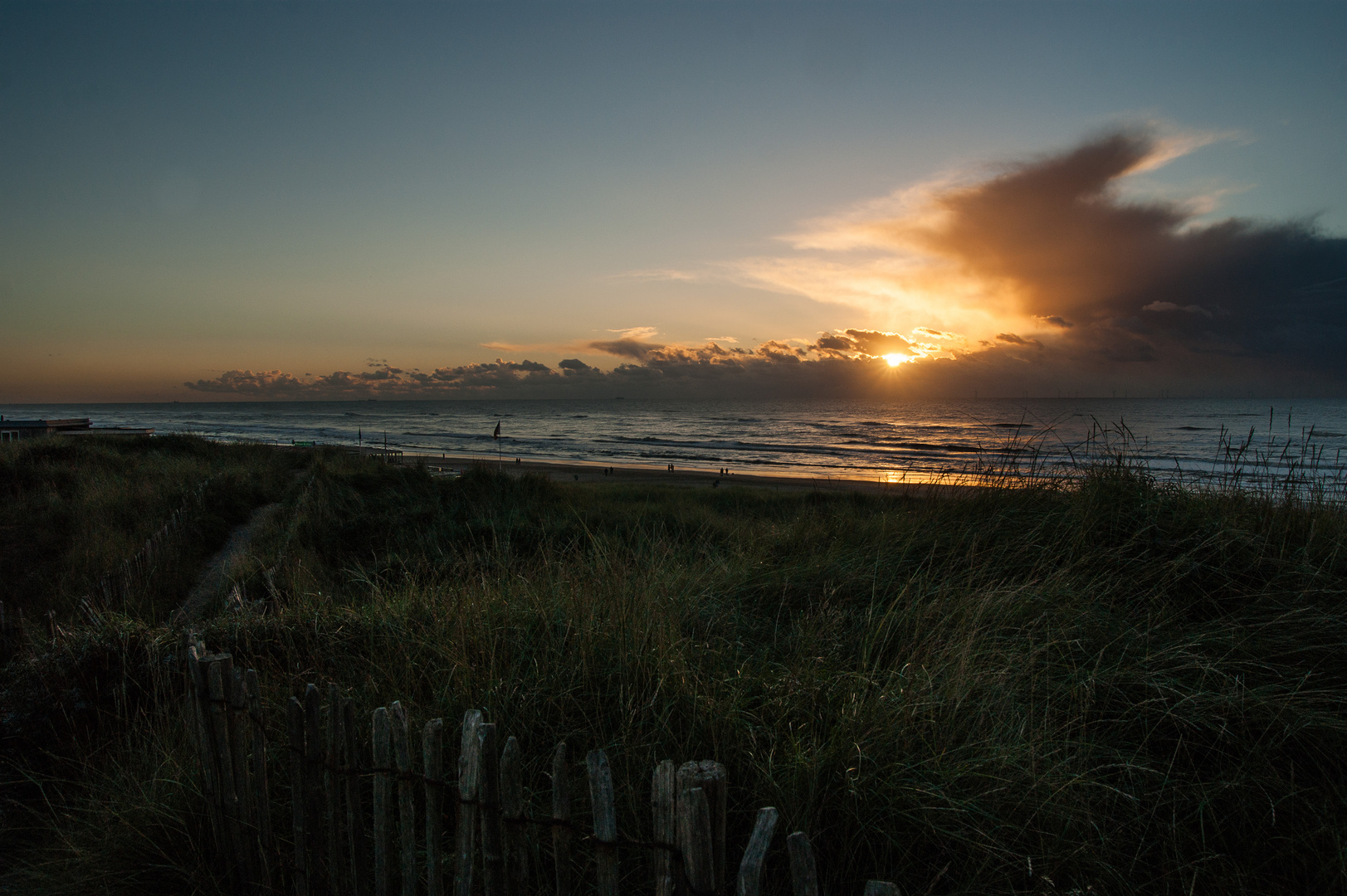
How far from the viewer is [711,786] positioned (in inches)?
64.2

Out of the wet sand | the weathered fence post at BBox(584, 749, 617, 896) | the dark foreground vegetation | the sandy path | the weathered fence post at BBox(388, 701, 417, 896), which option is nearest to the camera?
the weathered fence post at BBox(584, 749, 617, 896)

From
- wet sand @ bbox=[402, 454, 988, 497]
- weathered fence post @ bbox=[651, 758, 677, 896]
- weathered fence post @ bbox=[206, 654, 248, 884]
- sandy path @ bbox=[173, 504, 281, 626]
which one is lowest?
wet sand @ bbox=[402, 454, 988, 497]

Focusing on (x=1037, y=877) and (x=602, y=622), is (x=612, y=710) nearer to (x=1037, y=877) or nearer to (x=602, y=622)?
(x=602, y=622)

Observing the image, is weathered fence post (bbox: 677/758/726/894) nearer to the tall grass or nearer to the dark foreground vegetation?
the dark foreground vegetation

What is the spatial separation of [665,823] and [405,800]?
1.09 m

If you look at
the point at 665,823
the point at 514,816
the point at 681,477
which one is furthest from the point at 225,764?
the point at 681,477

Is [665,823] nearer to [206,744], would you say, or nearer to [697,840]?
[697,840]

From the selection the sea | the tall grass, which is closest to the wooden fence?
the tall grass

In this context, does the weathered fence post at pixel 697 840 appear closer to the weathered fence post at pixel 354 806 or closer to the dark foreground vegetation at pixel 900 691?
the dark foreground vegetation at pixel 900 691

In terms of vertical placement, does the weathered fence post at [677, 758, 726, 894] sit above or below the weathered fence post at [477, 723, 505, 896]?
above

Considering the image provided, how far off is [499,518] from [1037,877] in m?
11.5

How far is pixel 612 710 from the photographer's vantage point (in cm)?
311

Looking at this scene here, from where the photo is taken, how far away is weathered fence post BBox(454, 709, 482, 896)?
1.98m

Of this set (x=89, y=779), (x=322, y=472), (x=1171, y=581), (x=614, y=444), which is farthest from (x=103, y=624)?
(x=614, y=444)
